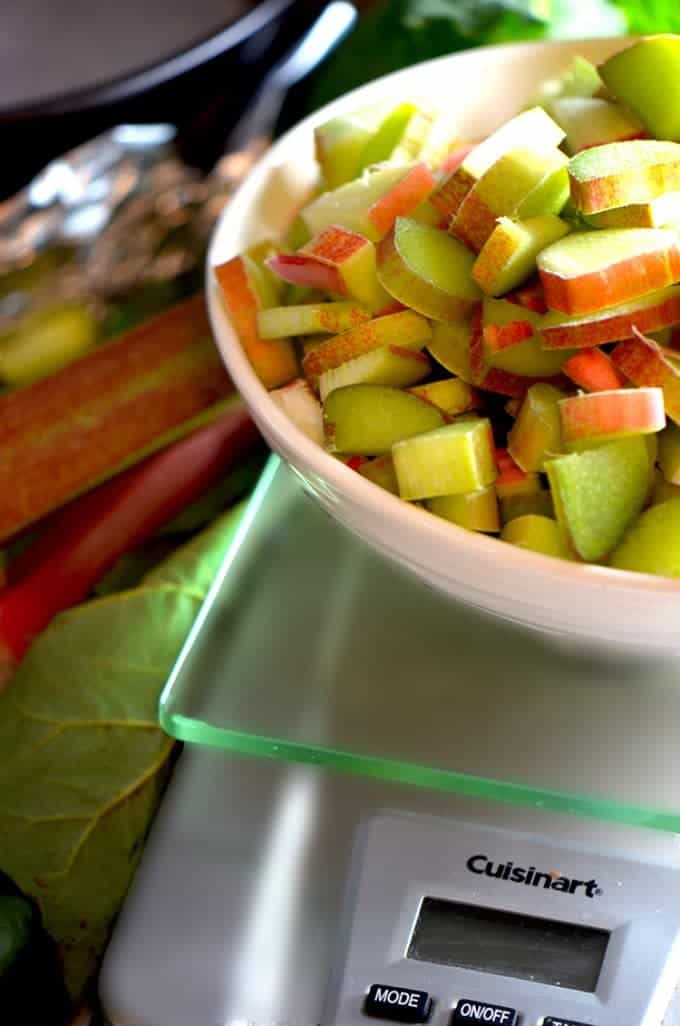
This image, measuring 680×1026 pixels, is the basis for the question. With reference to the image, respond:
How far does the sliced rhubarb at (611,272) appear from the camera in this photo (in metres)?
0.51

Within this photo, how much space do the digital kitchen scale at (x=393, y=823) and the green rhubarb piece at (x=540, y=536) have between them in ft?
0.38

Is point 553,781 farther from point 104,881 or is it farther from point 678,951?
point 104,881

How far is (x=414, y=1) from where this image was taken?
1087 millimetres

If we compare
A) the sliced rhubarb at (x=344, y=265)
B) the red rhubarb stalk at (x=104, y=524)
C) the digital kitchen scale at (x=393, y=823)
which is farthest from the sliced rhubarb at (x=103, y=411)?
the sliced rhubarb at (x=344, y=265)

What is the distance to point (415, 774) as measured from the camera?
1.91ft

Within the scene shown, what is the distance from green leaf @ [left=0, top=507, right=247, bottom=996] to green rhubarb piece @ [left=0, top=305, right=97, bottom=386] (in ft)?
Result: 1.10

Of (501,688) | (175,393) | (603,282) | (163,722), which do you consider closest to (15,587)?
(175,393)

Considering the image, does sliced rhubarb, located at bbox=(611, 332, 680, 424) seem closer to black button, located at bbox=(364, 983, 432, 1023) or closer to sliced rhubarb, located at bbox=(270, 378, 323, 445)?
sliced rhubarb, located at bbox=(270, 378, 323, 445)

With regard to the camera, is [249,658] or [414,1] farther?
[414,1]

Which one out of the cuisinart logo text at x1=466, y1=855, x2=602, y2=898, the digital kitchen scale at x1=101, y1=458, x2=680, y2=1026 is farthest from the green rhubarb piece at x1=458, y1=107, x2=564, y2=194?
the cuisinart logo text at x1=466, y1=855, x2=602, y2=898

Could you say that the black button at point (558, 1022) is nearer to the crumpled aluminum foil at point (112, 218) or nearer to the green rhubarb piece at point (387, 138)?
the green rhubarb piece at point (387, 138)

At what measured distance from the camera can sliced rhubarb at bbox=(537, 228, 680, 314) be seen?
511 mm

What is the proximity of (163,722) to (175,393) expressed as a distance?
0.44m

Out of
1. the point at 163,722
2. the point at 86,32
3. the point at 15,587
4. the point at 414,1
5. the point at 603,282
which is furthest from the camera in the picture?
the point at 86,32
